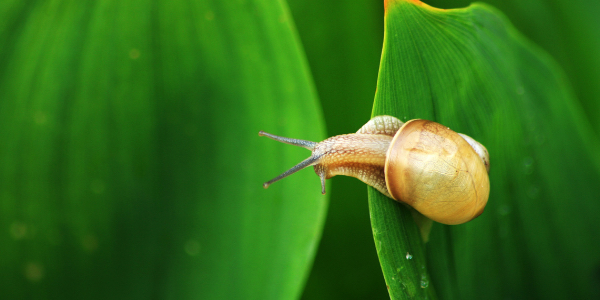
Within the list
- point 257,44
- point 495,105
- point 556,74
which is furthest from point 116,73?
point 556,74

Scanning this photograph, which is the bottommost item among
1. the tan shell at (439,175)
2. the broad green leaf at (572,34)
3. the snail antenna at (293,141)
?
the tan shell at (439,175)

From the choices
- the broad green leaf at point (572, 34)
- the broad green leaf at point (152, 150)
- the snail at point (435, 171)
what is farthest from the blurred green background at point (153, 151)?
the broad green leaf at point (572, 34)

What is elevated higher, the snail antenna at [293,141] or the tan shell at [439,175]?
the snail antenna at [293,141]

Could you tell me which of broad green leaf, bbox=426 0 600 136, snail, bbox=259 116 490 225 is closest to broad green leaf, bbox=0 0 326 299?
snail, bbox=259 116 490 225

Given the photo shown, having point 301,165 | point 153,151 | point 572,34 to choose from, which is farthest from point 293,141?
point 572,34

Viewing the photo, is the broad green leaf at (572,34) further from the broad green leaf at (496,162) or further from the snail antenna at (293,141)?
the snail antenna at (293,141)

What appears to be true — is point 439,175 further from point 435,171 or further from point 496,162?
point 496,162

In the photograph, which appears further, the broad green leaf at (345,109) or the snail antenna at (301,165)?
the broad green leaf at (345,109)

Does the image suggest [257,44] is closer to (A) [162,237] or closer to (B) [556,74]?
(A) [162,237]
